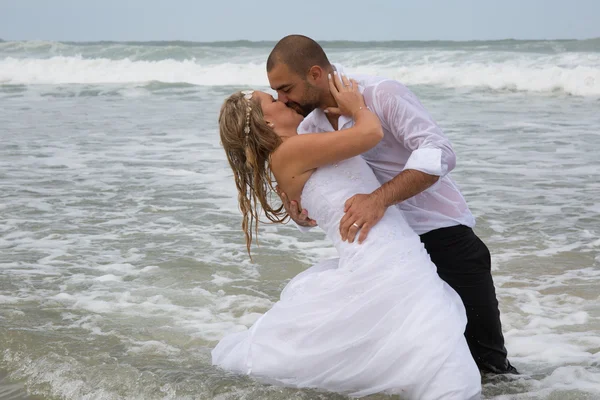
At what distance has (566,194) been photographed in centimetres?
798

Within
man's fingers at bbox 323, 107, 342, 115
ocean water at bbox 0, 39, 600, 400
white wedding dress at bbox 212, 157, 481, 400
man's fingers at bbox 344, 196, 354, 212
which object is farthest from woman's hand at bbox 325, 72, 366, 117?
ocean water at bbox 0, 39, 600, 400

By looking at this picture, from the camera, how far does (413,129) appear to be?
130 inches

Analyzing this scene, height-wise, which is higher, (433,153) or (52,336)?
(433,153)

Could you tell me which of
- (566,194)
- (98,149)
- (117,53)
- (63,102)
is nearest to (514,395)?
(566,194)

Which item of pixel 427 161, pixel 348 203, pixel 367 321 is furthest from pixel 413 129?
pixel 367 321

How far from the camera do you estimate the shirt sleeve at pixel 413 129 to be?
3164 mm

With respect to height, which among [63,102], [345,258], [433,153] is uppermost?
[433,153]

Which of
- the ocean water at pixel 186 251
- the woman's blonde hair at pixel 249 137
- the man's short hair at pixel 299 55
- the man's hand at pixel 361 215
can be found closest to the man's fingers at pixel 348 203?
the man's hand at pixel 361 215

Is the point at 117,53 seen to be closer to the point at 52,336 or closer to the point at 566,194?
the point at 566,194

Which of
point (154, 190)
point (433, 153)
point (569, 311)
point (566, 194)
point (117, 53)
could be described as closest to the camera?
point (433, 153)

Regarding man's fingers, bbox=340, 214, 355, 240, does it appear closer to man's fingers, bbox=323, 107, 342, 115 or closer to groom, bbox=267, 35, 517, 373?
groom, bbox=267, 35, 517, 373

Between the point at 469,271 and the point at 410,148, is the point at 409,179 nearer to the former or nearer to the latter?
the point at 410,148

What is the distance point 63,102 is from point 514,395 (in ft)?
56.5

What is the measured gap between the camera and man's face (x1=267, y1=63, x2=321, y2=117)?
332 centimetres
